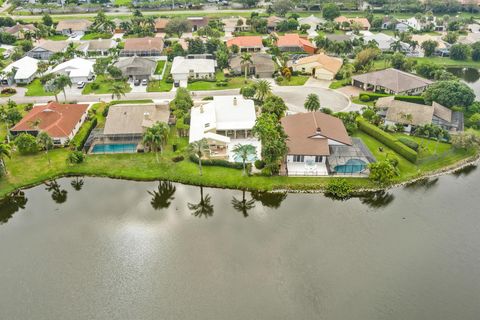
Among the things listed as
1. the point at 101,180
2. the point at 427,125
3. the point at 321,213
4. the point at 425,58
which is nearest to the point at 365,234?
the point at 321,213

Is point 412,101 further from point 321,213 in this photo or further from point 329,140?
point 321,213

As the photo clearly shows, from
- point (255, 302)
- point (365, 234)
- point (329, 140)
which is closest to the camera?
point (255, 302)

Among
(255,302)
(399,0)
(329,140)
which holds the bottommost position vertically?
(255,302)

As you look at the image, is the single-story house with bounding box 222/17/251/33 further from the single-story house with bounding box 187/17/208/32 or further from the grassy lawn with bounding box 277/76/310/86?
the grassy lawn with bounding box 277/76/310/86

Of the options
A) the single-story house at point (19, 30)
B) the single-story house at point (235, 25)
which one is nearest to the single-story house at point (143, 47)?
the single-story house at point (235, 25)

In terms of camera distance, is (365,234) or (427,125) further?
(427,125)

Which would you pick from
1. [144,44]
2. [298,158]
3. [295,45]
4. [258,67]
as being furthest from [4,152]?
[295,45]

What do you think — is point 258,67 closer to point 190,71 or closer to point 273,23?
point 190,71
